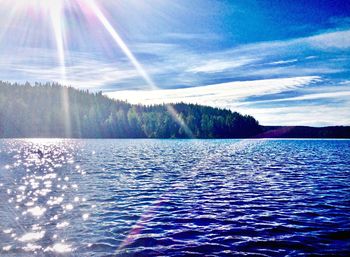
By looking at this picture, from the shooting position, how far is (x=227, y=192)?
116ft

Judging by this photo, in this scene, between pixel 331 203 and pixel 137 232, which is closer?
pixel 137 232

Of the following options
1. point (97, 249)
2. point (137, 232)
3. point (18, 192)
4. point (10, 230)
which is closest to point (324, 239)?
point (137, 232)

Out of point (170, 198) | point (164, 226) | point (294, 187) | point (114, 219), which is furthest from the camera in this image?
point (294, 187)

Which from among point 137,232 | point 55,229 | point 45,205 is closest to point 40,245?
point 55,229

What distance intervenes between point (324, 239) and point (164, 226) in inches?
403

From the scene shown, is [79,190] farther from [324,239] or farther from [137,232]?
[324,239]

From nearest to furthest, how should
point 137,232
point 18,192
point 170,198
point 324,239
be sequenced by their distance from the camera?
point 324,239, point 137,232, point 170,198, point 18,192

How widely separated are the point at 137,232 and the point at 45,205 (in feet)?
38.6

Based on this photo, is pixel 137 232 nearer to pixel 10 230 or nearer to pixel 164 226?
pixel 164 226

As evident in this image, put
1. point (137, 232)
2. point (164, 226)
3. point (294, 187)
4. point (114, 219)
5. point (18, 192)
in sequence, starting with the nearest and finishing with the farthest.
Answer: point (137, 232) < point (164, 226) < point (114, 219) < point (18, 192) < point (294, 187)

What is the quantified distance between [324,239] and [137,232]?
38.1ft

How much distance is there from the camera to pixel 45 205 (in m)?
28.5

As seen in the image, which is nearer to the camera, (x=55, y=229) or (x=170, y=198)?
(x=55, y=229)

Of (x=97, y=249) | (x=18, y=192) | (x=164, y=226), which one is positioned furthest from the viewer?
(x=18, y=192)
